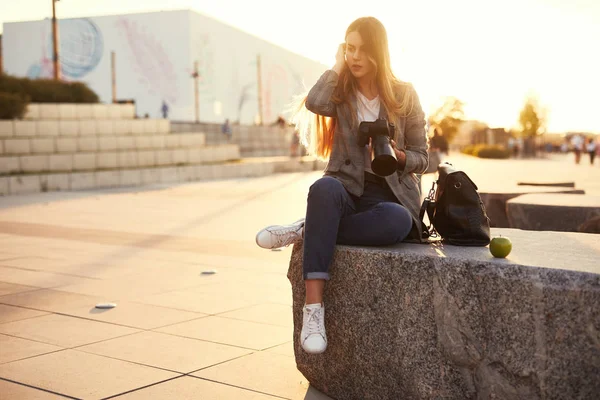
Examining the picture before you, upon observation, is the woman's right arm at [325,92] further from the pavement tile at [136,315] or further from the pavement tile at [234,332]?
the pavement tile at [136,315]

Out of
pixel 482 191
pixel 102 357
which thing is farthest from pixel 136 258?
pixel 482 191

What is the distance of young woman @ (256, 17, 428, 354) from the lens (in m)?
3.52

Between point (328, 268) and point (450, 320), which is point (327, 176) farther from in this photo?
point (450, 320)

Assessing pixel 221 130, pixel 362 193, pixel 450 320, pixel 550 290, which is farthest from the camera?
pixel 221 130

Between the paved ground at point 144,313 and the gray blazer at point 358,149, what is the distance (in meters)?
1.02

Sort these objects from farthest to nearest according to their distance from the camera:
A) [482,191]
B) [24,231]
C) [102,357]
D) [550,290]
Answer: [24,231] < [482,191] < [102,357] < [550,290]

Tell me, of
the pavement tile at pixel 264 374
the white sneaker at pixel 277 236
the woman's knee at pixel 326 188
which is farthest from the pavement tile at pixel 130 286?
the woman's knee at pixel 326 188

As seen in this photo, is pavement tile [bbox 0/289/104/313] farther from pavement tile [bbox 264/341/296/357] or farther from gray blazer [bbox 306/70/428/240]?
gray blazer [bbox 306/70/428/240]

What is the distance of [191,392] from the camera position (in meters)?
3.57

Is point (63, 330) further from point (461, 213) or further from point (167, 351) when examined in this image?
point (461, 213)

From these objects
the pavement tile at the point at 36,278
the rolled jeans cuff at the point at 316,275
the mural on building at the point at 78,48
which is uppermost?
the mural on building at the point at 78,48

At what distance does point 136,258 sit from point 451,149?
6923 cm

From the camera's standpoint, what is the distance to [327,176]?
147 inches

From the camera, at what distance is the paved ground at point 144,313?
373cm
